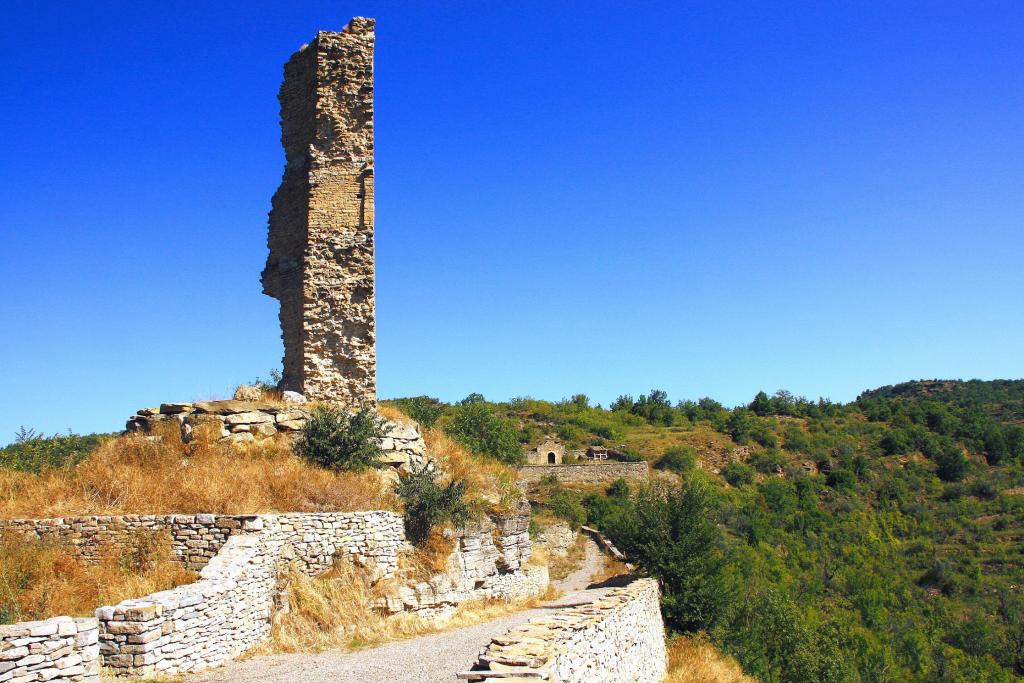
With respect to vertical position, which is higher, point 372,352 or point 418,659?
point 372,352

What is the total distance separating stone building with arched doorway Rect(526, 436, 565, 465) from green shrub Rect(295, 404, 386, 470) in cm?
4667

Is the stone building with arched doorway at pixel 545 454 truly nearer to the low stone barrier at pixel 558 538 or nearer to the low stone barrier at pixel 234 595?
the low stone barrier at pixel 558 538

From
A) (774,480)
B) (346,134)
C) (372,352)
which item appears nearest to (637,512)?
(372,352)

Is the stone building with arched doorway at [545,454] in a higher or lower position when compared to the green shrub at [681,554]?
higher

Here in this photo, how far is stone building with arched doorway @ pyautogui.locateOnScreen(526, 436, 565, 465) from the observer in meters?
63.3

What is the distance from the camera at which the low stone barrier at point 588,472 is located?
57.4m

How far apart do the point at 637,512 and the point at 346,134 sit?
38.4ft

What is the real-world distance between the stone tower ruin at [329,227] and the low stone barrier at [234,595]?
413 centimetres

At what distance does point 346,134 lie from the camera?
16.9 metres

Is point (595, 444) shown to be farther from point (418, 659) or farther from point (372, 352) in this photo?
point (418, 659)

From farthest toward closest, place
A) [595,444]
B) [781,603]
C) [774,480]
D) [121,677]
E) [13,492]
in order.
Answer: [595,444] < [774,480] < [781,603] < [13,492] < [121,677]

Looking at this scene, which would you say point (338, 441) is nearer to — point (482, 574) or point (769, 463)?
point (482, 574)

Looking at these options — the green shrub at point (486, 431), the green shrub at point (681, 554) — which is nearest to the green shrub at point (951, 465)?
the green shrub at point (486, 431)

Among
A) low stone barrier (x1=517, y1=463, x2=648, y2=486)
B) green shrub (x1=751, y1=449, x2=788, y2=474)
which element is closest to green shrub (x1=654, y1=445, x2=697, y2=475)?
low stone barrier (x1=517, y1=463, x2=648, y2=486)
